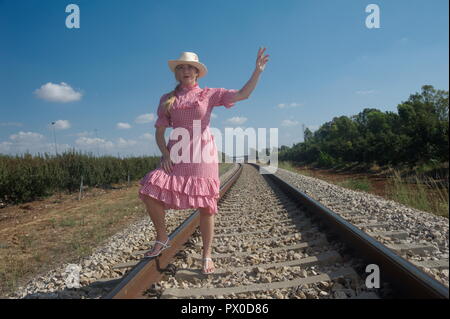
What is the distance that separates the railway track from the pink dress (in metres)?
0.54

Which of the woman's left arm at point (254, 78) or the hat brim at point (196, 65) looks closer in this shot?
the woman's left arm at point (254, 78)

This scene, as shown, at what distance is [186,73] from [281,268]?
1.68 metres

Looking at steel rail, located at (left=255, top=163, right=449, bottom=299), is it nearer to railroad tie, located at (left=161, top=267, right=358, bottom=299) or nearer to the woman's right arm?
railroad tie, located at (left=161, top=267, right=358, bottom=299)

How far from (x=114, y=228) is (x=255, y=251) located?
3353mm

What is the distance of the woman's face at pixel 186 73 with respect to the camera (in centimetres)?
237

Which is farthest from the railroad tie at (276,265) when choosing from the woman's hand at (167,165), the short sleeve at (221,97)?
the short sleeve at (221,97)

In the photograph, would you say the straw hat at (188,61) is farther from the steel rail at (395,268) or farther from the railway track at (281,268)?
the steel rail at (395,268)

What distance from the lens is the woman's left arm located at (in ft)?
7.17

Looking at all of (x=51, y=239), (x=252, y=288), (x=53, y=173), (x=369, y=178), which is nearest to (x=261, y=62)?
(x=252, y=288)

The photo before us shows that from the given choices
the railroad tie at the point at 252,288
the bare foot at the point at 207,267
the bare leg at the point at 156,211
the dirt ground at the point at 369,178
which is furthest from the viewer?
the dirt ground at the point at 369,178

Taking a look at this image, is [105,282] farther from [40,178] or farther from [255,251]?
[40,178]

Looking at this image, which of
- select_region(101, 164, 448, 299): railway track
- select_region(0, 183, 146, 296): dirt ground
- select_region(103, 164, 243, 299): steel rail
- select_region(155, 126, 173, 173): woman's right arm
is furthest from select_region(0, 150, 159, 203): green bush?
select_region(155, 126, 173, 173): woman's right arm

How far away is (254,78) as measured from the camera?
221 cm
